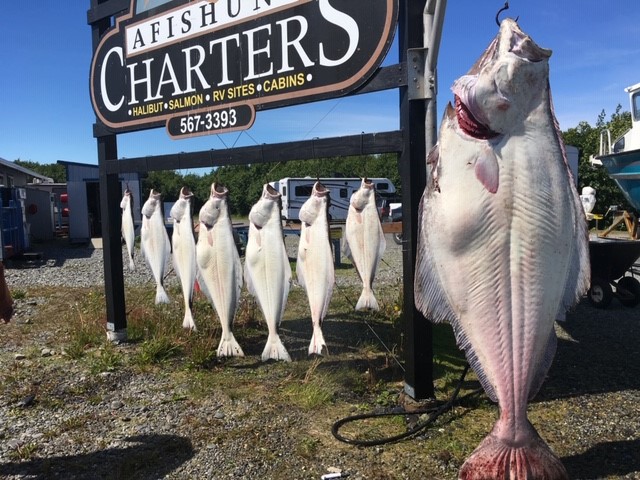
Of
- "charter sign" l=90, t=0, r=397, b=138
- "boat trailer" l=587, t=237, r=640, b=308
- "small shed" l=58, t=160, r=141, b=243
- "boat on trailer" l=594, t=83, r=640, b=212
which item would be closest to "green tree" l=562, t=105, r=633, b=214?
"boat on trailer" l=594, t=83, r=640, b=212

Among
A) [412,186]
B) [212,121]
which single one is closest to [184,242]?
[212,121]

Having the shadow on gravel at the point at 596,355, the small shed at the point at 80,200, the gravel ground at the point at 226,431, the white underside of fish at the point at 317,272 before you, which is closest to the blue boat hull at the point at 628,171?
the shadow on gravel at the point at 596,355

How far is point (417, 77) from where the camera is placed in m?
3.47

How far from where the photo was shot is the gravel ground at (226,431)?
324 cm

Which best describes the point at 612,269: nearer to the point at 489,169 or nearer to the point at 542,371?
the point at 542,371

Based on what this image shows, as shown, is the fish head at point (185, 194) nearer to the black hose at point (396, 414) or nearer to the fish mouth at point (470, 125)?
the black hose at point (396, 414)

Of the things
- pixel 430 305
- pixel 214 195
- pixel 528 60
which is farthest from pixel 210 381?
pixel 528 60

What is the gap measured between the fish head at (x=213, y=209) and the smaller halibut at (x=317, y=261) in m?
0.65

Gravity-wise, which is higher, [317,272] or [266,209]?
Result: [266,209]

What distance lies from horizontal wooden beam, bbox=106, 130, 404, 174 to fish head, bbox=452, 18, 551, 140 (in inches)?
60.2

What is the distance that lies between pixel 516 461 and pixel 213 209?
274 centimetres

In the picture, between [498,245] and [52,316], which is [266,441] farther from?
[52,316]

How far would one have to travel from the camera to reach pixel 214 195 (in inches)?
160

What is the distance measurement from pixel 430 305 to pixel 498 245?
0.42 meters
